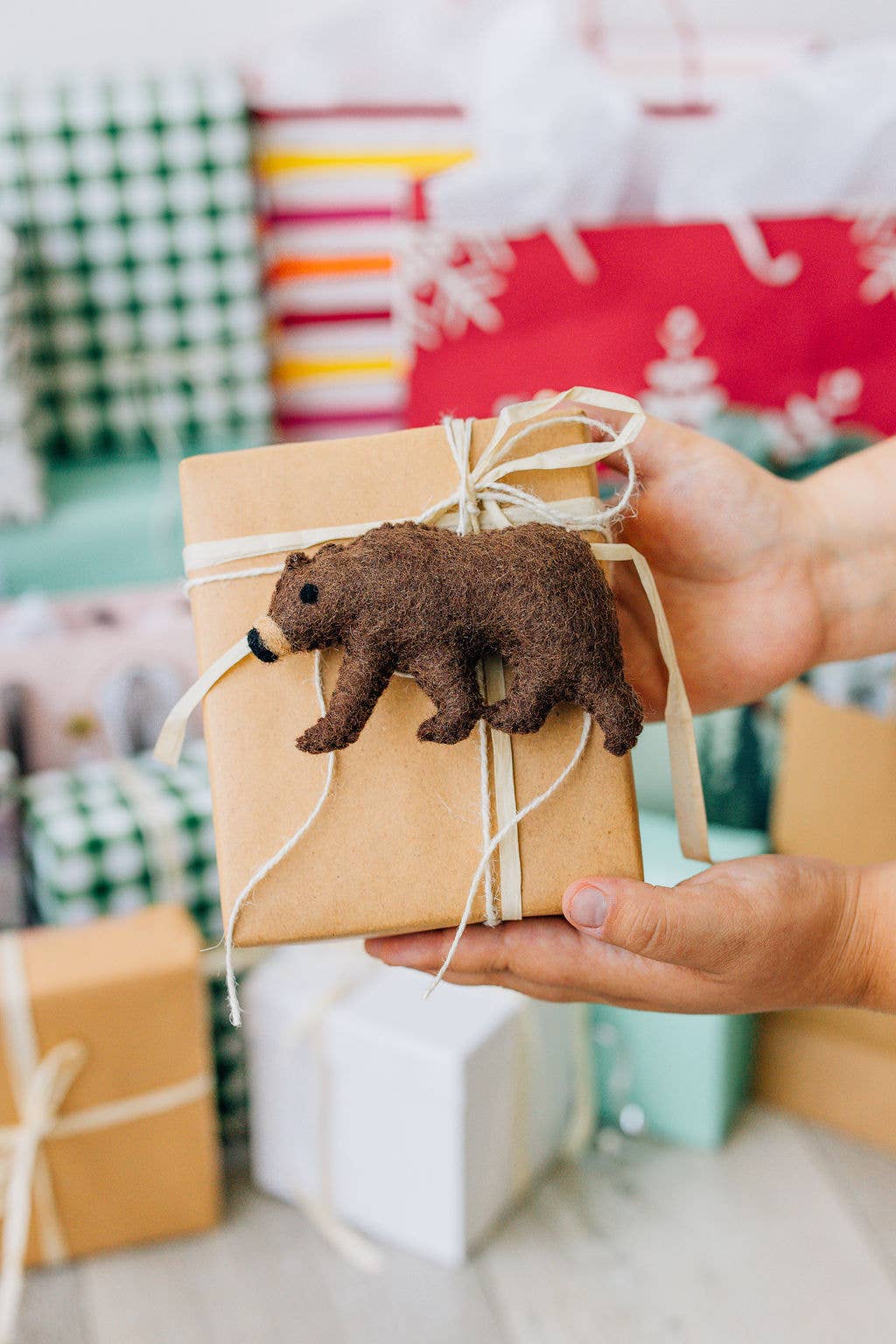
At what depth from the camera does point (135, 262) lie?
1481 millimetres

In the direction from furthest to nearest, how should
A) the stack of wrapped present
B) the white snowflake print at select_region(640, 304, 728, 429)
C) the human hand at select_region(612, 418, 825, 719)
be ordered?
the stack of wrapped present → the white snowflake print at select_region(640, 304, 728, 429) → the human hand at select_region(612, 418, 825, 719)

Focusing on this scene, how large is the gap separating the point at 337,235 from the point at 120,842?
90cm

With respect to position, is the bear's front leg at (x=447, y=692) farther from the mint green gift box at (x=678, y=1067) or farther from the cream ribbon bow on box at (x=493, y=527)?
the mint green gift box at (x=678, y=1067)

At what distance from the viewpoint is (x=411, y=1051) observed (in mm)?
1191

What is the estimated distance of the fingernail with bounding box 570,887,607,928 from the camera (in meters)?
0.62

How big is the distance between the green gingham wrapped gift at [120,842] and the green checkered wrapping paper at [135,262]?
0.49 m

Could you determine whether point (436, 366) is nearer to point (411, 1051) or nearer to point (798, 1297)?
point (411, 1051)

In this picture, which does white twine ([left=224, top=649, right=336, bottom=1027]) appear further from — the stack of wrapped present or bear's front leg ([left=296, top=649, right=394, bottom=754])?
the stack of wrapped present

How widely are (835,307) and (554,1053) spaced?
986 mm

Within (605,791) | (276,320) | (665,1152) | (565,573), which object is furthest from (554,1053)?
(276,320)

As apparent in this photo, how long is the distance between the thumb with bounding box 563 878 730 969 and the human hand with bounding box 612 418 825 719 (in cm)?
21

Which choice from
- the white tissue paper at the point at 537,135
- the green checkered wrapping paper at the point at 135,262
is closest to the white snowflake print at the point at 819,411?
the white tissue paper at the point at 537,135

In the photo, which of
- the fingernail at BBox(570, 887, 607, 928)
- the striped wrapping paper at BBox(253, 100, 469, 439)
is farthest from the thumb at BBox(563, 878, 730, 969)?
the striped wrapping paper at BBox(253, 100, 469, 439)

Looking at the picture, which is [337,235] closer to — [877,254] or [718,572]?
[877,254]
